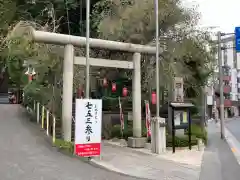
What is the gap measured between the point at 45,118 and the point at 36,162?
625cm

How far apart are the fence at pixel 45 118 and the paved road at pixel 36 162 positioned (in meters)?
0.78

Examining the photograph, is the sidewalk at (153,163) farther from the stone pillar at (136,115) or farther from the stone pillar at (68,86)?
the stone pillar at (68,86)

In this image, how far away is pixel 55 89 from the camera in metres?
18.6

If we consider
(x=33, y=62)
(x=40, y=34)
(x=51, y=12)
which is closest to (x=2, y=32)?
(x=51, y=12)

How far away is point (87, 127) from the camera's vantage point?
11.7 meters

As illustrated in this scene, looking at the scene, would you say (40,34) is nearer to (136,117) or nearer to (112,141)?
(136,117)

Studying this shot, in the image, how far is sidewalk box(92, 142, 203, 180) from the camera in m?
10.6

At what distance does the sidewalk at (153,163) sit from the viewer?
10.6m

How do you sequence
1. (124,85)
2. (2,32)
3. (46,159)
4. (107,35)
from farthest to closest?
1. (2,32)
2. (124,85)
3. (107,35)
4. (46,159)

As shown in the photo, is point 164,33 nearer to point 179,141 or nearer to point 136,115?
point 136,115

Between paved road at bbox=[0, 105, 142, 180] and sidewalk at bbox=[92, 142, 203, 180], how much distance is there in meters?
0.86

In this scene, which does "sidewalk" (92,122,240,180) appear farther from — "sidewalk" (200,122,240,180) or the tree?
the tree

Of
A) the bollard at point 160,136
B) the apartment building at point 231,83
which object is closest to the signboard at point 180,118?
the bollard at point 160,136

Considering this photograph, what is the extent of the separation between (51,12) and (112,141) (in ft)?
31.5
